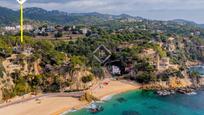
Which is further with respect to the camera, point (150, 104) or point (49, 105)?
point (150, 104)

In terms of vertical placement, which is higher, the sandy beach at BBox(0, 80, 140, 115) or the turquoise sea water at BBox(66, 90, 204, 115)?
the sandy beach at BBox(0, 80, 140, 115)

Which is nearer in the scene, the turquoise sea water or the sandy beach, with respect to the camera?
the sandy beach

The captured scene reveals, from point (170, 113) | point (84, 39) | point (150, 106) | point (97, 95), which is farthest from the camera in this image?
point (84, 39)

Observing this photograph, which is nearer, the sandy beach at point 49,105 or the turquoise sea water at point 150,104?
the sandy beach at point 49,105

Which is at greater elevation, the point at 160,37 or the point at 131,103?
the point at 160,37

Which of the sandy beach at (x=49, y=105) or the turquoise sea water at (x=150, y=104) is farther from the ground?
the sandy beach at (x=49, y=105)

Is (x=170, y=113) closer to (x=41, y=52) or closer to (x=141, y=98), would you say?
(x=141, y=98)

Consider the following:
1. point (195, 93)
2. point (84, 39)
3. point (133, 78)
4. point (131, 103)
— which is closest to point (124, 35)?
point (84, 39)

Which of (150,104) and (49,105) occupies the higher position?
(49,105)
